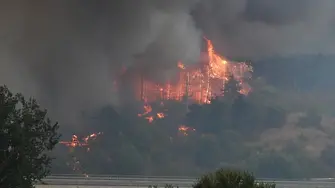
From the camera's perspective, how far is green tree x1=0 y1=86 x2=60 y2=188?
99.7 feet

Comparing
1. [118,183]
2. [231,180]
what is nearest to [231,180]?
[231,180]

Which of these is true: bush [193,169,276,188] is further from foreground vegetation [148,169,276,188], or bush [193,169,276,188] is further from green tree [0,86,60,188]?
green tree [0,86,60,188]

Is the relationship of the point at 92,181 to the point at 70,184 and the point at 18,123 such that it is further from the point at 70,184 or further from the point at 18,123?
the point at 18,123

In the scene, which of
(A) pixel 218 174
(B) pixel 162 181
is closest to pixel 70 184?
(B) pixel 162 181

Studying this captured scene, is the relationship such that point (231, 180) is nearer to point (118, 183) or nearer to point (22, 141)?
point (22, 141)

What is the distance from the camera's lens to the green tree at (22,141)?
99.7ft

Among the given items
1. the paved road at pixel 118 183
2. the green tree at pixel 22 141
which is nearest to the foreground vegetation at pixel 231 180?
the green tree at pixel 22 141

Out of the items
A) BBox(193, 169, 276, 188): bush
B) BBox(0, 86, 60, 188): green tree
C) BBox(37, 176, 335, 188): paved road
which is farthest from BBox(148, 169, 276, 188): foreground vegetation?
BBox(37, 176, 335, 188): paved road

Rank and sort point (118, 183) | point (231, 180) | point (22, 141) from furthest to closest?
1. point (118, 183)
2. point (22, 141)
3. point (231, 180)

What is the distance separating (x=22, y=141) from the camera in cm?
3066

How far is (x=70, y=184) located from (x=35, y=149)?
64.8m

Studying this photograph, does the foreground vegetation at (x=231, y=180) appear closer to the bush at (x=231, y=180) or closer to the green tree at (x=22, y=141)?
the bush at (x=231, y=180)

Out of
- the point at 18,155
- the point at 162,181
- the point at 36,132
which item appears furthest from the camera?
the point at 162,181

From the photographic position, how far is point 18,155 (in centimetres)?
3058
